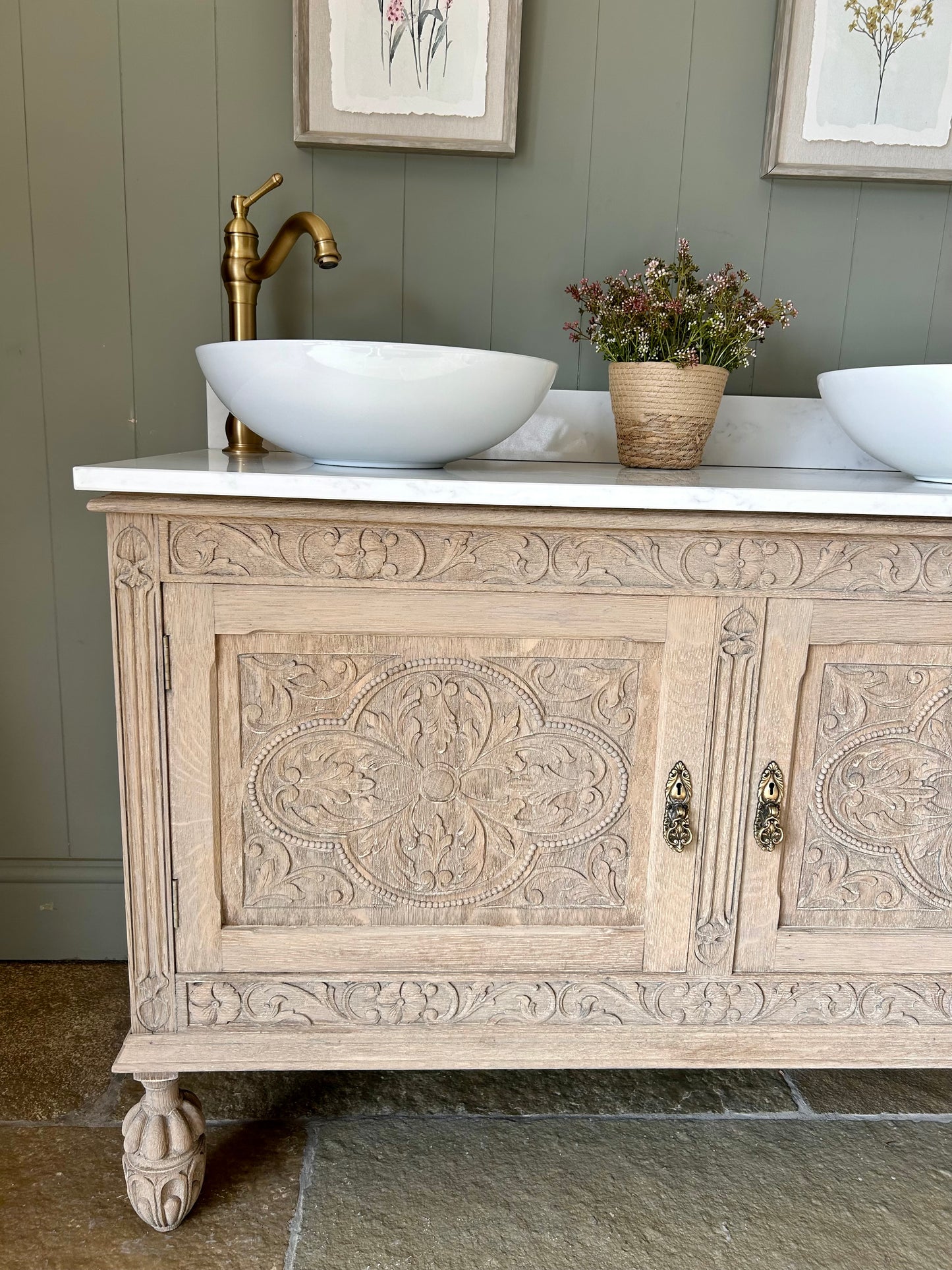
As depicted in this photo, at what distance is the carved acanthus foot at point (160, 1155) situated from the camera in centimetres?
92

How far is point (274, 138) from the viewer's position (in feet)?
4.06

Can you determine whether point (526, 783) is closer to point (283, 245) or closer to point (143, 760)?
point (143, 760)

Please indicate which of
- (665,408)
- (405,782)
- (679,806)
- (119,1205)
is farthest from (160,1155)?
(665,408)

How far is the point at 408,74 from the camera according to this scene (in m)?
1.20

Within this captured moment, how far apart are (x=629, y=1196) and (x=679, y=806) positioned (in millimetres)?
495

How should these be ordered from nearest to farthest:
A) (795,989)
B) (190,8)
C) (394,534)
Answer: (394,534)
(795,989)
(190,8)

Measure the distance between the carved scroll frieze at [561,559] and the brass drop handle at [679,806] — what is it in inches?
7.7

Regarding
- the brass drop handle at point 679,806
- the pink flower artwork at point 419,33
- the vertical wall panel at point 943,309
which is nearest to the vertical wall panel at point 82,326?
the pink flower artwork at point 419,33

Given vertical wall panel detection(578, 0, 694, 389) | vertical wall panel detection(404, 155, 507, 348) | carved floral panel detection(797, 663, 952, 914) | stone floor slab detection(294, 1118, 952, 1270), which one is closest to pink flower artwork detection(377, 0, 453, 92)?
vertical wall panel detection(404, 155, 507, 348)

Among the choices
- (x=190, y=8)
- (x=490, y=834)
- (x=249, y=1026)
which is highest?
(x=190, y=8)

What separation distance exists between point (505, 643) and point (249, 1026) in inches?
19.4

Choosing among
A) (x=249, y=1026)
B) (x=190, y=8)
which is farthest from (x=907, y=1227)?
(x=190, y=8)

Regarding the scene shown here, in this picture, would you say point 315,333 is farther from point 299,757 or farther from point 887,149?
point 887,149

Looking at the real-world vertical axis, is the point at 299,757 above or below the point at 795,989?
above
